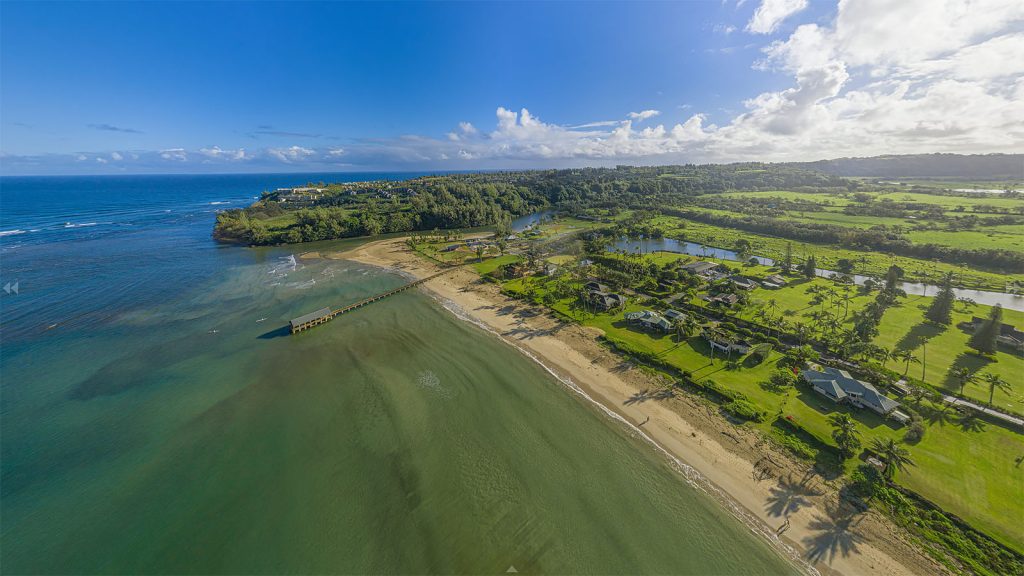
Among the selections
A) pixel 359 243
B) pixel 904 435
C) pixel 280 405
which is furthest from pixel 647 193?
pixel 280 405

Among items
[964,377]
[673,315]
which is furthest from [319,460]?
[964,377]

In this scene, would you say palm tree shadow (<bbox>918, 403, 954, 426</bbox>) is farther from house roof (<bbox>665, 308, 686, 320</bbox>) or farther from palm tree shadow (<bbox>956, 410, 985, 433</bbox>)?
house roof (<bbox>665, 308, 686, 320</bbox>)

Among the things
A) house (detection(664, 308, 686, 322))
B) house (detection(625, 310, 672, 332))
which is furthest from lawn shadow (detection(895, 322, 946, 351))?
house (detection(625, 310, 672, 332))

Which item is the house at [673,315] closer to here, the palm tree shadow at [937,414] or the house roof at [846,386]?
the house roof at [846,386]

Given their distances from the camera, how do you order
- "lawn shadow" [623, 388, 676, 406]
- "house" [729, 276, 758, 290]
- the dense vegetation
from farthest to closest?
the dense vegetation
"house" [729, 276, 758, 290]
"lawn shadow" [623, 388, 676, 406]

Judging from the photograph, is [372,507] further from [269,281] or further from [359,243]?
[359,243]

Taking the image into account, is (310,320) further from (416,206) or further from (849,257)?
(849,257)
